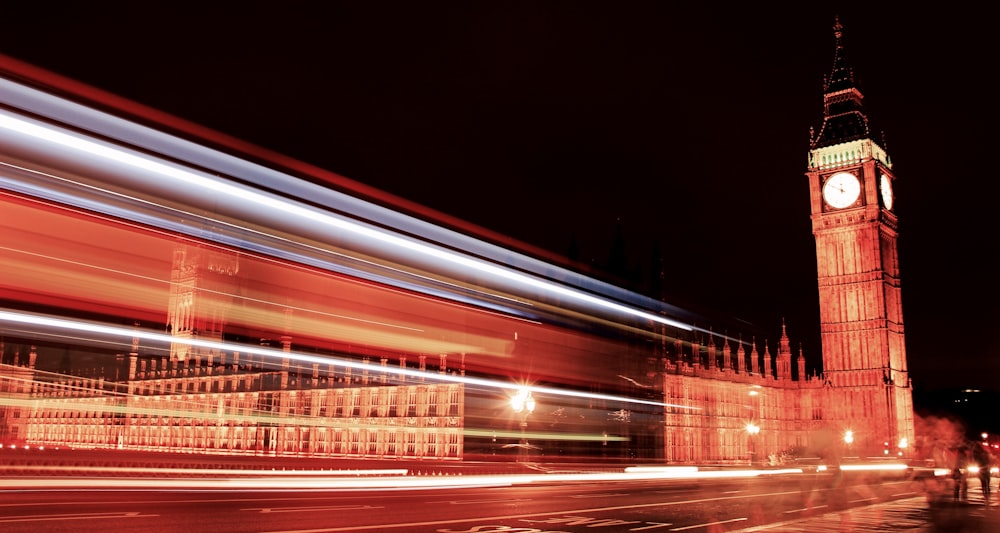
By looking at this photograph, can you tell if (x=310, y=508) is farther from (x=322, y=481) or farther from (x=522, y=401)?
(x=522, y=401)

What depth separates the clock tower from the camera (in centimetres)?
7281

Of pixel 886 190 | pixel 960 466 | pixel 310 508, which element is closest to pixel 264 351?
pixel 310 508

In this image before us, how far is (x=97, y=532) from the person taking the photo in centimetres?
830

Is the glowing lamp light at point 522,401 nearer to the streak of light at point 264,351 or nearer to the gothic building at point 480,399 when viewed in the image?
the streak of light at point 264,351

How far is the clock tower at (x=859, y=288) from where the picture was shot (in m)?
72.8

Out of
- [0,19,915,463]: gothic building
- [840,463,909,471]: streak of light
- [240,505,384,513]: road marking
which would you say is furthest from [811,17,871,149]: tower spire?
[240,505,384,513]: road marking

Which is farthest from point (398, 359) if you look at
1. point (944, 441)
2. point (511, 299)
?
point (944, 441)

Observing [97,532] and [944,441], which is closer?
[97,532]

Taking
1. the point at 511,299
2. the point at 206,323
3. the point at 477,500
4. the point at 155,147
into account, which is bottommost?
the point at 477,500

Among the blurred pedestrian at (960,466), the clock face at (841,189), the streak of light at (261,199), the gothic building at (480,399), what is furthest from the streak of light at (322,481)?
the clock face at (841,189)

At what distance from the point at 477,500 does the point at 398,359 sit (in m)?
3.51

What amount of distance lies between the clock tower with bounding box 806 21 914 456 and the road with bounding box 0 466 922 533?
Answer: 59.1 m

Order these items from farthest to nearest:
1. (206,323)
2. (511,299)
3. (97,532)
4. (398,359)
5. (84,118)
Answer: (511,299) → (398,359) → (206,323) → (84,118) → (97,532)

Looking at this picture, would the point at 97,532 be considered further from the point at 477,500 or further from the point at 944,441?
the point at 944,441
